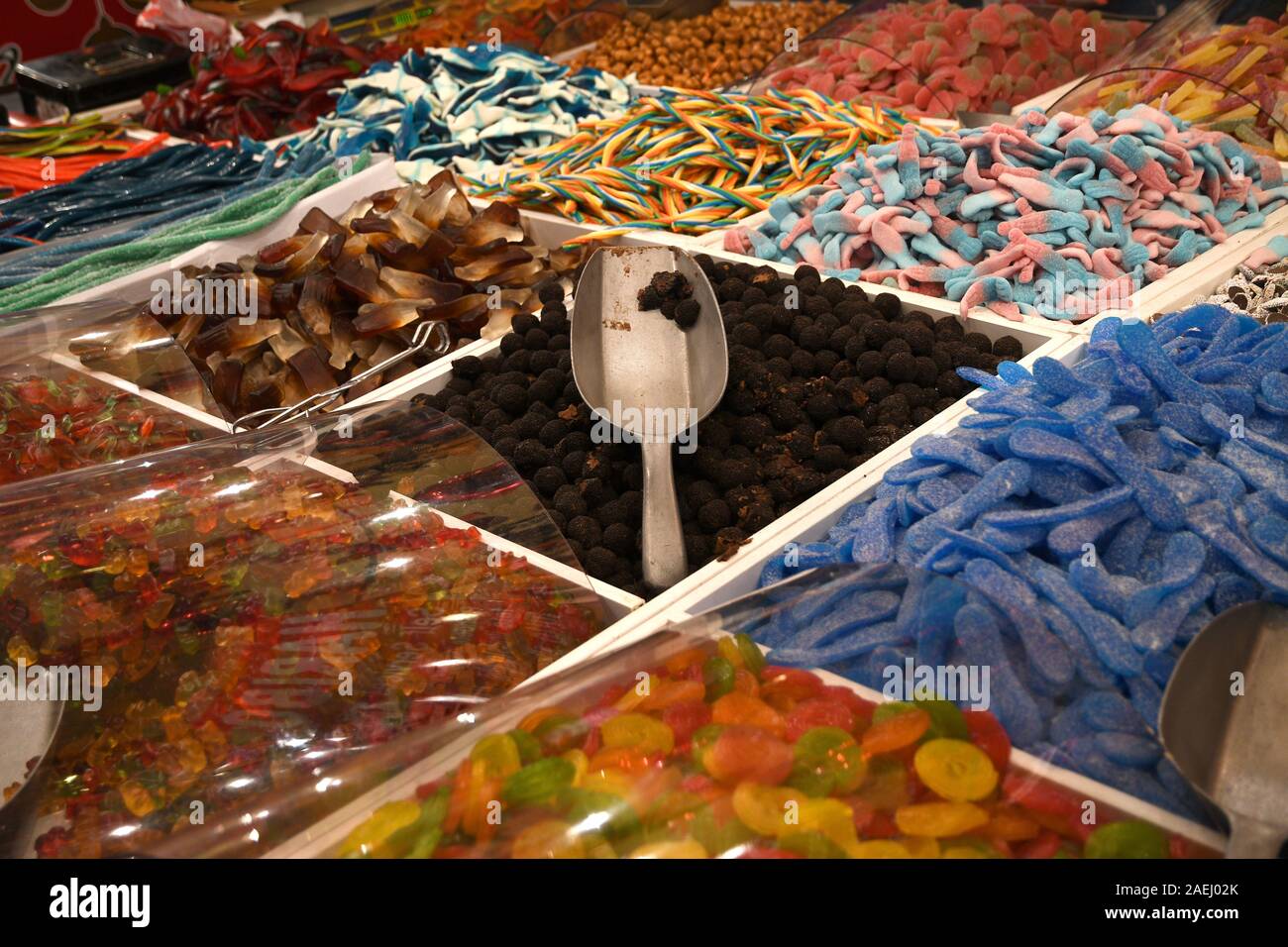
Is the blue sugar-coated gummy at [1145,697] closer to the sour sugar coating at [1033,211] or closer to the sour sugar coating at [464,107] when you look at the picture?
the sour sugar coating at [1033,211]

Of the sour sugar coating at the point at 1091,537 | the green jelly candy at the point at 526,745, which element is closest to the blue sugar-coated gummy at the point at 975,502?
the sour sugar coating at the point at 1091,537

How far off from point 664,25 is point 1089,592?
3.06 metres

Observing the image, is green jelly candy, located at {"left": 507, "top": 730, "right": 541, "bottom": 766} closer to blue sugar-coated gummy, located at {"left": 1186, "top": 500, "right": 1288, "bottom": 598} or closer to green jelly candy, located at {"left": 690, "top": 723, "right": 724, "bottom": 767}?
green jelly candy, located at {"left": 690, "top": 723, "right": 724, "bottom": 767}

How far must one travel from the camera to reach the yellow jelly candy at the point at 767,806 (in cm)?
73

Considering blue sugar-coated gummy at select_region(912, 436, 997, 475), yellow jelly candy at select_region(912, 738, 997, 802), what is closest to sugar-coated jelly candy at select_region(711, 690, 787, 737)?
yellow jelly candy at select_region(912, 738, 997, 802)

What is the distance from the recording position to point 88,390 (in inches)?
58.2

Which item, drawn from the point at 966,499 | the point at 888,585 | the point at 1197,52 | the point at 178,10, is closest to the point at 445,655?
the point at 888,585

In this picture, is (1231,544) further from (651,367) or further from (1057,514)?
(651,367)

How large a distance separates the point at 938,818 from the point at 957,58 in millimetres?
2387

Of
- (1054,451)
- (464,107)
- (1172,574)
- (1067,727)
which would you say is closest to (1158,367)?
(1054,451)

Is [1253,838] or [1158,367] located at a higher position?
[1158,367]

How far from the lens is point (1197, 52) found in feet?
7.59

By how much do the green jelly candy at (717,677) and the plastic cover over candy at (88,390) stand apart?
870 mm
